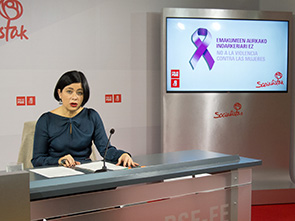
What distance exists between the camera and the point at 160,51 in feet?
14.9

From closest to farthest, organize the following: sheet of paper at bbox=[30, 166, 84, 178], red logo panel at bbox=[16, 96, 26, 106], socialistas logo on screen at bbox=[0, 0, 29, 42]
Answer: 1. sheet of paper at bbox=[30, 166, 84, 178]
2. socialistas logo on screen at bbox=[0, 0, 29, 42]
3. red logo panel at bbox=[16, 96, 26, 106]

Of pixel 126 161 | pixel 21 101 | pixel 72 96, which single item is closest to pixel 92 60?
pixel 21 101

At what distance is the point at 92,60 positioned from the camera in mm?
4371

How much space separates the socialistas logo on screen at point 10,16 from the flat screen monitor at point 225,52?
5.02 ft

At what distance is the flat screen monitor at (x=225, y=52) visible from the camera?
4285 mm

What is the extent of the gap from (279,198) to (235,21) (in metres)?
2.06

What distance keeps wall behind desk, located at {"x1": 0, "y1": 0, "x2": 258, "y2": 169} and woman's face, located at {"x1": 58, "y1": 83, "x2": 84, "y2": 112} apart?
59.8 inches

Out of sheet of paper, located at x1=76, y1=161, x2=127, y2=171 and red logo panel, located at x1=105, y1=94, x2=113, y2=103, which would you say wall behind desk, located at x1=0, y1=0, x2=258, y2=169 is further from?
sheet of paper, located at x1=76, y1=161, x2=127, y2=171

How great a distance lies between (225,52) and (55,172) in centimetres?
284

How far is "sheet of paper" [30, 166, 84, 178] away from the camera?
2.03 meters

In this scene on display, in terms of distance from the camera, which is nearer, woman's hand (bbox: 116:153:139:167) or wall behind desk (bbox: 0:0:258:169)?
woman's hand (bbox: 116:153:139:167)

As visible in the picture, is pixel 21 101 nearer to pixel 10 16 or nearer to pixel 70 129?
pixel 10 16

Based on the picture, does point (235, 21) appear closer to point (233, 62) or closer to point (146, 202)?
point (233, 62)

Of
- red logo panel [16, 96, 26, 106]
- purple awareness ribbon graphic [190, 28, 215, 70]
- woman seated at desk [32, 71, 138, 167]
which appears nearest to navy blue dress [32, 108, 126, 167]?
woman seated at desk [32, 71, 138, 167]
